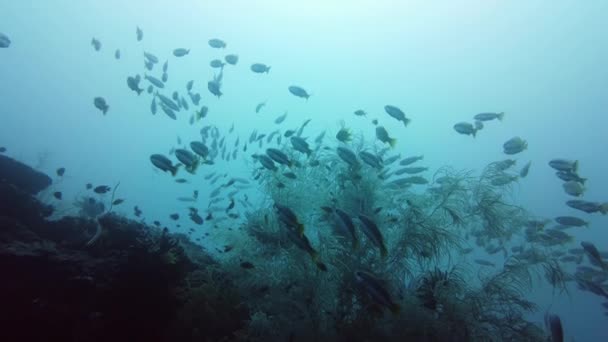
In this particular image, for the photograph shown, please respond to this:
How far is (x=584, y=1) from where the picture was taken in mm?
44719

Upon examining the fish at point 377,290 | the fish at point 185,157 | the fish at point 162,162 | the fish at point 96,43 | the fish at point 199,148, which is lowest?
the fish at point 377,290

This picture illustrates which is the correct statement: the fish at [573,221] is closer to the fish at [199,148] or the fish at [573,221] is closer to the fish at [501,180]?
the fish at [501,180]

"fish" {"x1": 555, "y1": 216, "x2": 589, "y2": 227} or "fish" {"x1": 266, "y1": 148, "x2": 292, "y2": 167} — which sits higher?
"fish" {"x1": 555, "y1": 216, "x2": 589, "y2": 227}

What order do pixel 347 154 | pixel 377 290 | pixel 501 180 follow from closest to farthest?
pixel 377 290
pixel 347 154
pixel 501 180

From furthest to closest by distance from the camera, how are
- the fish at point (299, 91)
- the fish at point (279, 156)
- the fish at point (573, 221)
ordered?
the fish at point (299, 91)
the fish at point (573, 221)
the fish at point (279, 156)

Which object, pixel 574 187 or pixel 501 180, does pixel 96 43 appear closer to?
pixel 501 180

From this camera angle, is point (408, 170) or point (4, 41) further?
point (408, 170)

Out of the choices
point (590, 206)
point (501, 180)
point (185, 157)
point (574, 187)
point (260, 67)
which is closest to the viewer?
point (185, 157)

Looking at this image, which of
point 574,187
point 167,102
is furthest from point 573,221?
point 167,102

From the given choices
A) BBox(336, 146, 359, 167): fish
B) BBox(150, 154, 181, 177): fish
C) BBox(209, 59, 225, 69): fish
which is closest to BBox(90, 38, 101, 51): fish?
BBox(209, 59, 225, 69): fish

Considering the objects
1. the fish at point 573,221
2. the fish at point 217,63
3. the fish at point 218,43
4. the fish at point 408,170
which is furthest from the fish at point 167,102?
the fish at point 573,221

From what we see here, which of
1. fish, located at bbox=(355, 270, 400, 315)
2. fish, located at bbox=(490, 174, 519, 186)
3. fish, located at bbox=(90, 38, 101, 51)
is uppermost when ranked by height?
fish, located at bbox=(90, 38, 101, 51)

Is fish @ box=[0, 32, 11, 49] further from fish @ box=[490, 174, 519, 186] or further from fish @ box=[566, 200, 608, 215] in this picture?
fish @ box=[566, 200, 608, 215]

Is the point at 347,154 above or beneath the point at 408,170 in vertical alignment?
beneath
